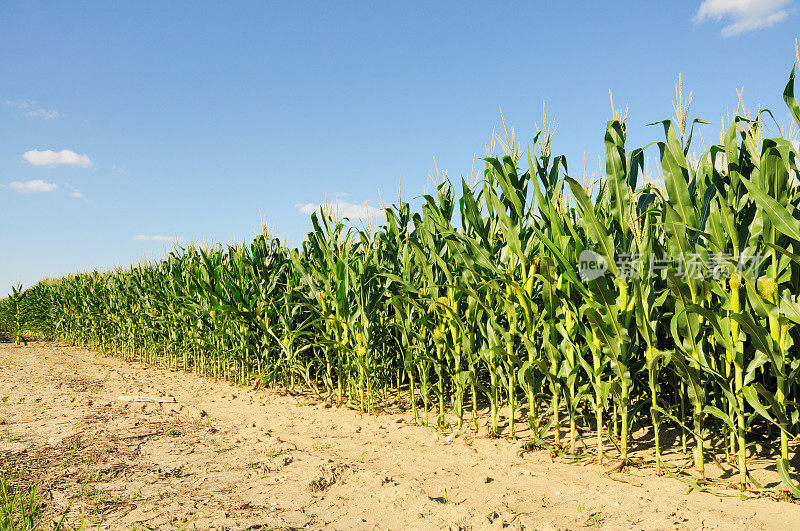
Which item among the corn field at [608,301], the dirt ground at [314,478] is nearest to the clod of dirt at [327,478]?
the dirt ground at [314,478]

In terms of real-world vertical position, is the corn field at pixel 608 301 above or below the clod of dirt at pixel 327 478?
above

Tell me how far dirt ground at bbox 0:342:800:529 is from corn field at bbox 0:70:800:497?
29cm

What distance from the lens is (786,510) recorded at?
2.61 meters

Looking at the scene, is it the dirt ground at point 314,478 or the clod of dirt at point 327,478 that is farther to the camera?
the clod of dirt at point 327,478

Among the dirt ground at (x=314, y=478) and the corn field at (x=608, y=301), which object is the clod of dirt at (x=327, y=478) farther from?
the corn field at (x=608, y=301)

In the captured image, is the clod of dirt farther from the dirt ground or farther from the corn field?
the corn field

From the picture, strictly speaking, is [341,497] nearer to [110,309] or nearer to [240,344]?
[240,344]

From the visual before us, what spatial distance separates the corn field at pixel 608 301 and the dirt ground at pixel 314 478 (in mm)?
291

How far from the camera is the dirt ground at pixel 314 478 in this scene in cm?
264

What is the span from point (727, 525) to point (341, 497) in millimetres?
2059

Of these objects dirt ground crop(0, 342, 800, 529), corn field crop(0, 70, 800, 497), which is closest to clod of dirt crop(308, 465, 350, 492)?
dirt ground crop(0, 342, 800, 529)

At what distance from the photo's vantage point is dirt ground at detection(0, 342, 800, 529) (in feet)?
8.67

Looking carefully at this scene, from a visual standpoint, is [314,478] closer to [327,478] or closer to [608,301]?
[327,478]

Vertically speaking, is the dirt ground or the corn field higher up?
the corn field
